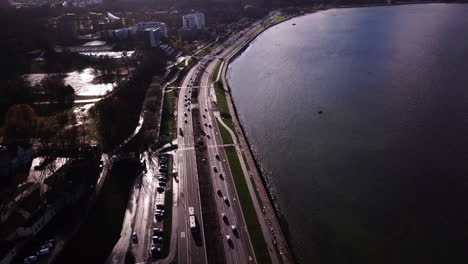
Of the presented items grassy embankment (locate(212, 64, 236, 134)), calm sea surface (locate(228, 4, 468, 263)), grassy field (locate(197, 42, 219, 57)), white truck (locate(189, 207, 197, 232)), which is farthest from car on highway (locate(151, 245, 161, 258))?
grassy field (locate(197, 42, 219, 57))

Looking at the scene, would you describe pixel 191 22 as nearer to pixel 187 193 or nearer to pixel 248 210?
pixel 187 193

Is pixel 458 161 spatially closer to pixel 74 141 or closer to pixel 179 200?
pixel 179 200

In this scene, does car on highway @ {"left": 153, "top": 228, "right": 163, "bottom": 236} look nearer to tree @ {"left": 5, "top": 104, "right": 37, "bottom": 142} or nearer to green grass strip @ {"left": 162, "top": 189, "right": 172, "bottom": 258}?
green grass strip @ {"left": 162, "top": 189, "right": 172, "bottom": 258}

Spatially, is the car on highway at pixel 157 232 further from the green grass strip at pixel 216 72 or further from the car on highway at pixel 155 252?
the green grass strip at pixel 216 72

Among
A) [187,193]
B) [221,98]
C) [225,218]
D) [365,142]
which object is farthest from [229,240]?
[221,98]

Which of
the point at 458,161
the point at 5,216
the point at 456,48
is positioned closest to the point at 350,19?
the point at 456,48
